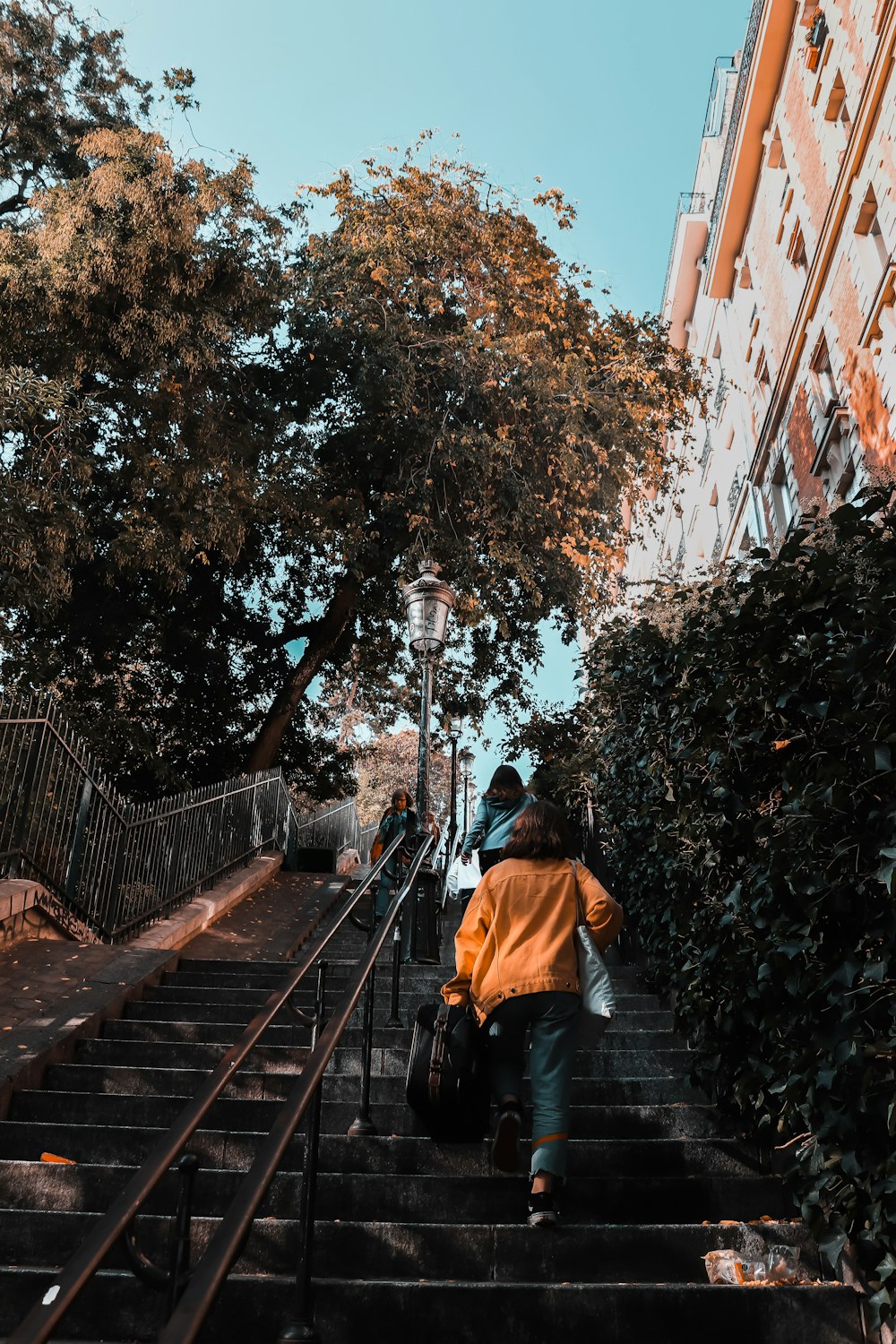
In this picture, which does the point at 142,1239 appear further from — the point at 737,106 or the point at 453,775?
the point at 737,106

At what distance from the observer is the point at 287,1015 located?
6.93 meters

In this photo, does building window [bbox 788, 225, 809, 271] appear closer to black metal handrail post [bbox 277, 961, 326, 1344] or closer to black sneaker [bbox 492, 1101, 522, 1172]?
black sneaker [bbox 492, 1101, 522, 1172]

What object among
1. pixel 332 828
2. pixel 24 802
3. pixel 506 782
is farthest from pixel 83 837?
pixel 332 828

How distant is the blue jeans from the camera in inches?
154

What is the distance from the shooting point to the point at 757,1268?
3.53 m

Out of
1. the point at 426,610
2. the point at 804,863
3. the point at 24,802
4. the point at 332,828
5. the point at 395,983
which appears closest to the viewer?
the point at 804,863

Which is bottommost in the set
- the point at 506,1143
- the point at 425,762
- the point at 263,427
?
the point at 506,1143

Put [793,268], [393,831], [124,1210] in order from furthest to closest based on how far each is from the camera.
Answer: [793,268] < [393,831] < [124,1210]

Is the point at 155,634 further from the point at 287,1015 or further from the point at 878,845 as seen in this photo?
the point at 878,845

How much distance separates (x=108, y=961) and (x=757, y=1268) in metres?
5.52

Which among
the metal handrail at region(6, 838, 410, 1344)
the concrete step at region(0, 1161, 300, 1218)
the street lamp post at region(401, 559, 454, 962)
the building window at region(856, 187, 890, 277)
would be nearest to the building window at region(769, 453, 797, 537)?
the building window at region(856, 187, 890, 277)

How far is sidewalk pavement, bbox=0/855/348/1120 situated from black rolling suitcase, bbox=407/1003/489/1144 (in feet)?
7.49

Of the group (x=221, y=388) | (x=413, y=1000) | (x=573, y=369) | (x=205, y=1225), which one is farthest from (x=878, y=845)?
(x=221, y=388)

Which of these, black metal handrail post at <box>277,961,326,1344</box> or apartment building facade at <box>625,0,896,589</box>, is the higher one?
apartment building facade at <box>625,0,896,589</box>
